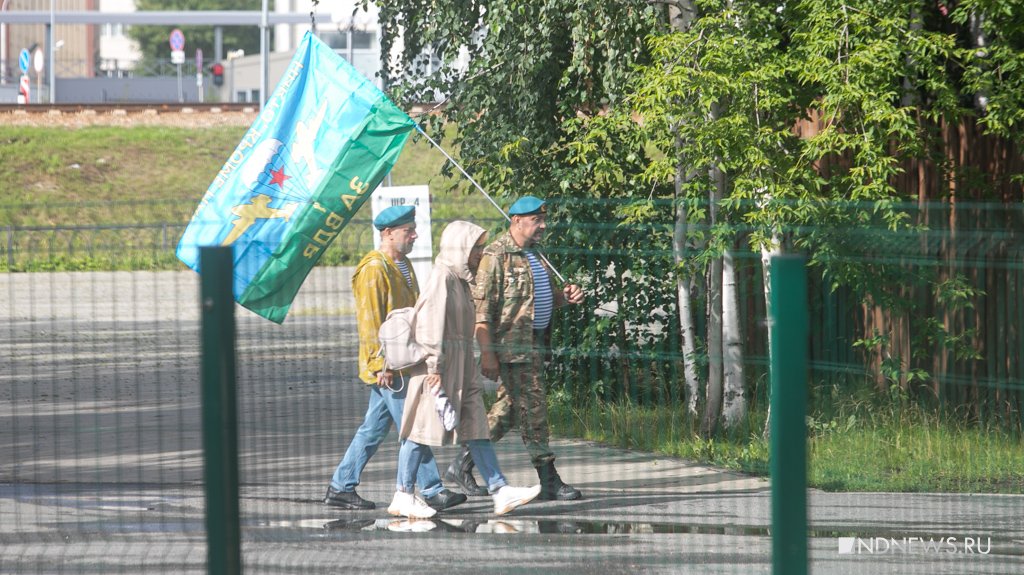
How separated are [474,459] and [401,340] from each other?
81 centimetres

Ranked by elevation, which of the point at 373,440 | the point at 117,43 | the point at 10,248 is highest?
the point at 117,43

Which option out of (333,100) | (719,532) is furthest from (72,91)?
(719,532)

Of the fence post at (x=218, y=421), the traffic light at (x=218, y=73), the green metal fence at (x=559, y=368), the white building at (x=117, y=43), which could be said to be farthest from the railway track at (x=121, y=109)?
the white building at (x=117, y=43)

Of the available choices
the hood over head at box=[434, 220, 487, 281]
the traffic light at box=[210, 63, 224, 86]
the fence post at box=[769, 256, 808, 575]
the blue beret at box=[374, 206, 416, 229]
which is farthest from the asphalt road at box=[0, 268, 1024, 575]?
the traffic light at box=[210, 63, 224, 86]

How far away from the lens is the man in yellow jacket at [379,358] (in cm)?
588

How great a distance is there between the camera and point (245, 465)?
17.3 feet

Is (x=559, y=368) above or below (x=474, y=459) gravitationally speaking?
above

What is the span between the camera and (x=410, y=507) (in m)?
6.61

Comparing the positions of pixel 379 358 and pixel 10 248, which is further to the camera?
pixel 379 358

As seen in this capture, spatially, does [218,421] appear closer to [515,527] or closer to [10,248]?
[10,248]

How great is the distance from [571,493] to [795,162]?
3.25 m

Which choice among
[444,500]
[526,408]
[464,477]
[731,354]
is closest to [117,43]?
[464,477]

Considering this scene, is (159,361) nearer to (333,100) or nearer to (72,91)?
(333,100)

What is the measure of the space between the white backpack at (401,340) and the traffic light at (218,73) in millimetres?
61384
